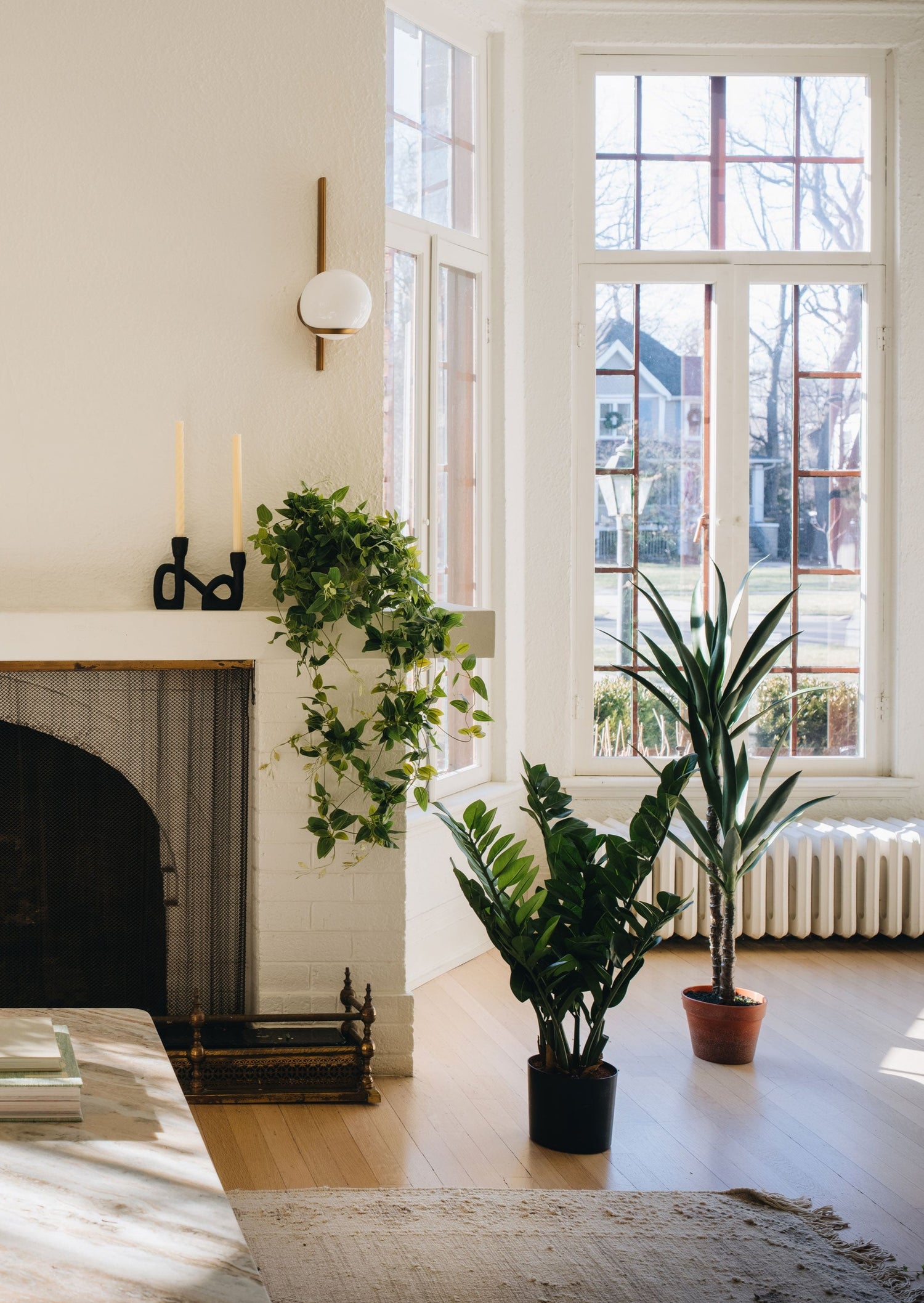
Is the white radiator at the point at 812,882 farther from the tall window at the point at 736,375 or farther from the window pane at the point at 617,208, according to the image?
the window pane at the point at 617,208

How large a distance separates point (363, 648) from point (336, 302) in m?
0.87

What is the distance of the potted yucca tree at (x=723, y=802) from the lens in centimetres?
340

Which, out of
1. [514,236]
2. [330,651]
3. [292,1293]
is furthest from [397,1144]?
[514,236]

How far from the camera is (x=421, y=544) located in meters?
4.34

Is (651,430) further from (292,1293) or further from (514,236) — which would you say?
(292,1293)

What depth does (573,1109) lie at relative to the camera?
2869 millimetres

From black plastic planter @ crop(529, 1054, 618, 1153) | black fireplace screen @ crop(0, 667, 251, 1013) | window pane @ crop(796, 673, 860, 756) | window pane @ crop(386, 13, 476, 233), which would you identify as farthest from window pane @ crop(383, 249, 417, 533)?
black plastic planter @ crop(529, 1054, 618, 1153)

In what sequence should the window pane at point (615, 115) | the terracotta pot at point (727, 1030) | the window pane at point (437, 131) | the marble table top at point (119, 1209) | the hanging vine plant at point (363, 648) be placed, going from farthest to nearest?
the window pane at point (615, 115)
the window pane at point (437, 131)
the terracotta pot at point (727, 1030)
the hanging vine plant at point (363, 648)
the marble table top at point (119, 1209)

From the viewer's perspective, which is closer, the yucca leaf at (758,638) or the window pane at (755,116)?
the yucca leaf at (758,638)

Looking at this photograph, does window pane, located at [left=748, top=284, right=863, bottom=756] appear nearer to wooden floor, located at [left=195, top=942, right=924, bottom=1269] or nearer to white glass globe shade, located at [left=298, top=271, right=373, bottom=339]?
wooden floor, located at [left=195, top=942, right=924, bottom=1269]

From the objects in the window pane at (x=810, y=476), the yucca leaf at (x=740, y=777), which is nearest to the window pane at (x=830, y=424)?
the window pane at (x=810, y=476)

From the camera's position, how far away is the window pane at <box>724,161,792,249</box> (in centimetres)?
488

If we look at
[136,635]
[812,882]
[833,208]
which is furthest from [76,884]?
[833,208]

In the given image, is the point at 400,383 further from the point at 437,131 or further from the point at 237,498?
the point at 237,498
